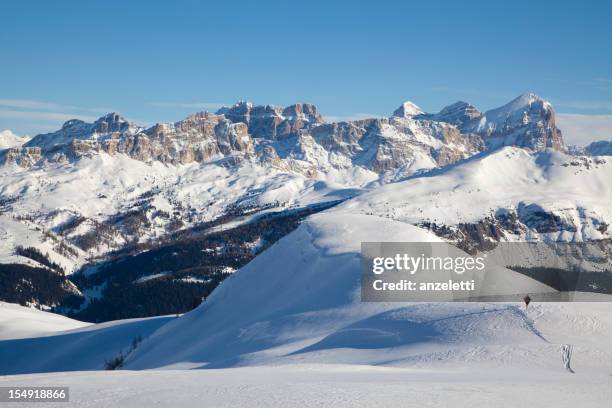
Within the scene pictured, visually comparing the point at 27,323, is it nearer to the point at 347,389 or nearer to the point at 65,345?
the point at 65,345

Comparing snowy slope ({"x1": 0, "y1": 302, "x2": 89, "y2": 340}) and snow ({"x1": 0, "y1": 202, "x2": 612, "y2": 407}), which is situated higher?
snow ({"x1": 0, "y1": 202, "x2": 612, "y2": 407})

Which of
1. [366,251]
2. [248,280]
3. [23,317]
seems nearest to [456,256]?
[366,251]

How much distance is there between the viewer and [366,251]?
285ft

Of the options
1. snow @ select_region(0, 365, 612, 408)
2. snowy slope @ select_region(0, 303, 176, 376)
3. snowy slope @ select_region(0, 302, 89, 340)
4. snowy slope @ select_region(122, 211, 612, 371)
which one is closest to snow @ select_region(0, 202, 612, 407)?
snow @ select_region(0, 365, 612, 408)

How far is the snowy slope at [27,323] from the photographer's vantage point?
12344 centimetres

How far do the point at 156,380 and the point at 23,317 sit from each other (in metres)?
121

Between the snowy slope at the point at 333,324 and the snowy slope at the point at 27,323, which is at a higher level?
the snowy slope at the point at 333,324

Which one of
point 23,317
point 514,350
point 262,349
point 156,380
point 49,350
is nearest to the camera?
point 156,380

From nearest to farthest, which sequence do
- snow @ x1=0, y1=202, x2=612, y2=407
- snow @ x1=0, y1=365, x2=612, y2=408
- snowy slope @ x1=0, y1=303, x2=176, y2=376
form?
1. snow @ x1=0, y1=365, x2=612, y2=408
2. snow @ x1=0, y1=202, x2=612, y2=407
3. snowy slope @ x1=0, y1=303, x2=176, y2=376

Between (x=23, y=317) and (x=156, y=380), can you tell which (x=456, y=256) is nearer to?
(x=156, y=380)

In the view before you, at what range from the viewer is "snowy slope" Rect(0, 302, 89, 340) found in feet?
405

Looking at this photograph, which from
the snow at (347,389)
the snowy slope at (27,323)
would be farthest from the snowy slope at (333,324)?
the snowy slope at (27,323)

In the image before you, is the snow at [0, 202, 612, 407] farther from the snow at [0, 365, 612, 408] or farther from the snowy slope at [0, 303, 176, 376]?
the snowy slope at [0, 303, 176, 376]

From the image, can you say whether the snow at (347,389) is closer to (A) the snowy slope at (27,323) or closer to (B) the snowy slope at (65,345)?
(B) the snowy slope at (65,345)
